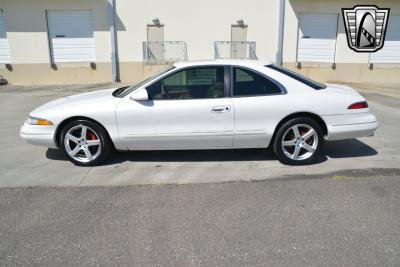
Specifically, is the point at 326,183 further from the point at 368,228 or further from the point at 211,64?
the point at 211,64

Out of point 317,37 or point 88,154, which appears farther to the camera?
point 317,37

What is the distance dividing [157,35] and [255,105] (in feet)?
39.3

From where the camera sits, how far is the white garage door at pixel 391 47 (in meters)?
15.5

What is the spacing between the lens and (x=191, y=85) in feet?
14.4

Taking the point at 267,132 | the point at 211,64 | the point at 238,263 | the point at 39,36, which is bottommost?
the point at 238,263

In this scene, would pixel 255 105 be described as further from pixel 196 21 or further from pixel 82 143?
pixel 196 21

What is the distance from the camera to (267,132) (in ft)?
14.2

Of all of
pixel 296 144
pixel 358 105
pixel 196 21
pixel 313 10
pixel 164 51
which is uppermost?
pixel 313 10

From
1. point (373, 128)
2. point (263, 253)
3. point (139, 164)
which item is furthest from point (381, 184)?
point (139, 164)

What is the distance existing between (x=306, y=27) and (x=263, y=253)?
15.0 metres

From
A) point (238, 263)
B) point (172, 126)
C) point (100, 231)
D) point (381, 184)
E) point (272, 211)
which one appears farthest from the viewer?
point (172, 126)

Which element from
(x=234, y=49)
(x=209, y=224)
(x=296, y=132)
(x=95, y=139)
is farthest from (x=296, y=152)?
(x=234, y=49)

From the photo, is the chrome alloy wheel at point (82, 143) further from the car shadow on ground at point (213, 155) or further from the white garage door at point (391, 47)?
the white garage door at point (391, 47)

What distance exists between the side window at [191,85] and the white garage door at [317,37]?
41.1ft
